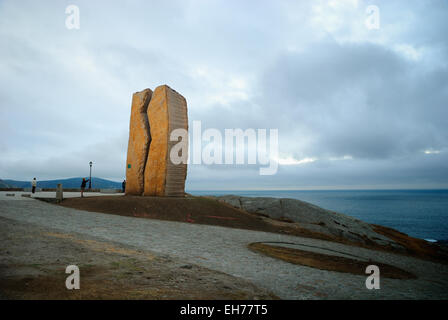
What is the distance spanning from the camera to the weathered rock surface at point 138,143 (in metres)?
15.1

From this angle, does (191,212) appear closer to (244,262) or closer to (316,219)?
(244,262)

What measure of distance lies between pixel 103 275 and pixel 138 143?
488 inches

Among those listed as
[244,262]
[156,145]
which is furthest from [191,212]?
[244,262]

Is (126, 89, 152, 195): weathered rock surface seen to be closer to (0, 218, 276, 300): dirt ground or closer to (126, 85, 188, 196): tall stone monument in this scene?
(126, 85, 188, 196): tall stone monument

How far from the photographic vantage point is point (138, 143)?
15.4 meters

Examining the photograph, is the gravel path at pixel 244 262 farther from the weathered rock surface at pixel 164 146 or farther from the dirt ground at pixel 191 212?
the weathered rock surface at pixel 164 146

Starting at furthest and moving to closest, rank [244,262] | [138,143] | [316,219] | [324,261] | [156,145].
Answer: [316,219] < [138,143] < [156,145] < [324,261] < [244,262]

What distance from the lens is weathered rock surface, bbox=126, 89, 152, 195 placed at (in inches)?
593

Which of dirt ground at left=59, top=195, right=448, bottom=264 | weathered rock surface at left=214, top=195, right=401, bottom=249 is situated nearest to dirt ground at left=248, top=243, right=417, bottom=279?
dirt ground at left=59, top=195, right=448, bottom=264

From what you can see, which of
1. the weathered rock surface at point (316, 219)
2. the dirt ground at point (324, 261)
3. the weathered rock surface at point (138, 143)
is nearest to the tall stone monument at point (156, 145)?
the weathered rock surface at point (138, 143)

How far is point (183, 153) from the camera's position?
14.5 m

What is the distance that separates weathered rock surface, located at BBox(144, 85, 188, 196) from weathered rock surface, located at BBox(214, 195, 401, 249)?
19.6 feet
